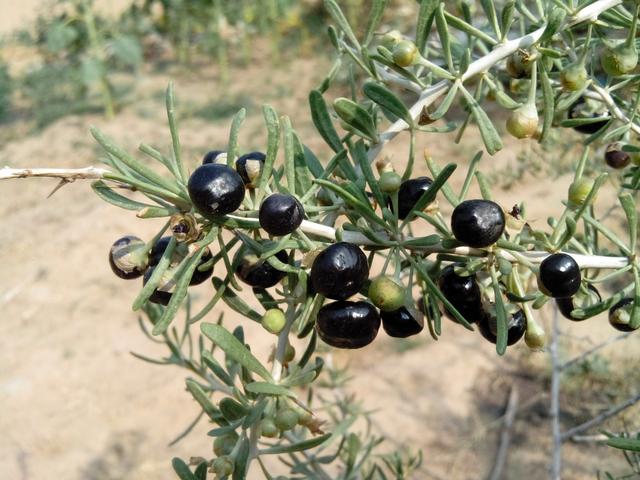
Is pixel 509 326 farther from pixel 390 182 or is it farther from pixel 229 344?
pixel 229 344

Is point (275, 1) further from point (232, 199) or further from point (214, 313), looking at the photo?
point (232, 199)

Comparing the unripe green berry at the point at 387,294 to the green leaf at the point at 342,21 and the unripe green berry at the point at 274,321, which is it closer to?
the unripe green berry at the point at 274,321

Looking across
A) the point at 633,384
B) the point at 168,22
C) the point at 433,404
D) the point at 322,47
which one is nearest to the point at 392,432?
the point at 433,404

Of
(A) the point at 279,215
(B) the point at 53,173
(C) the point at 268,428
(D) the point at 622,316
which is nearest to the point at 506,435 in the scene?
(D) the point at 622,316

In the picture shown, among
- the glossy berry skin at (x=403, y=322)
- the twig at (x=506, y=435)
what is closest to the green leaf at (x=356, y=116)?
the glossy berry skin at (x=403, y=322)

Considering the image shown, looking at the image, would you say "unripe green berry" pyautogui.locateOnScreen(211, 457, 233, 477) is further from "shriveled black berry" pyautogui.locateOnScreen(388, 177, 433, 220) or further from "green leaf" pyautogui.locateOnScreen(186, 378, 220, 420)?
"shriveled black berry" pyautogui.locateOnScreen(388, 177, 433, 220)

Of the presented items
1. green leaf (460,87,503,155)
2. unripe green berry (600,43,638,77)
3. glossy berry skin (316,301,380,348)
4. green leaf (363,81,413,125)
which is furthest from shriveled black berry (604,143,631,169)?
glossy berry skin (316,301,380,348)
